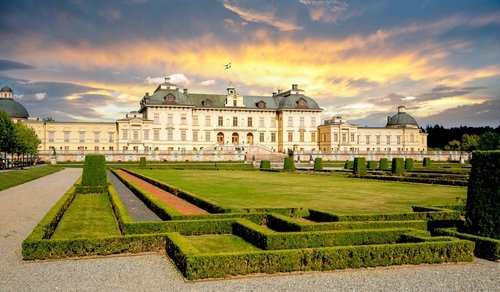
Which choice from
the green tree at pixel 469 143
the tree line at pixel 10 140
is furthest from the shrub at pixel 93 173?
the green tree at pixel 469 143

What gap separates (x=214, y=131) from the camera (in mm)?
67312

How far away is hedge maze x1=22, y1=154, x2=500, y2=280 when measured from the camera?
7312mm

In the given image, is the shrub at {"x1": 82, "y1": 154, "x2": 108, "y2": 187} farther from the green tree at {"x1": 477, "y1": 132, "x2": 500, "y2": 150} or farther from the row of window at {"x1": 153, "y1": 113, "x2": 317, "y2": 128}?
the green tree at {"x1": 477, "y1": 132, "x2": 500, "y2": 150}

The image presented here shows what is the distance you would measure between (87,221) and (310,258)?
670cm

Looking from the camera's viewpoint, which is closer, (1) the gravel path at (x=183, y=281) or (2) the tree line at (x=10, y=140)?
(1) the gravel path at (x=183, y=281)

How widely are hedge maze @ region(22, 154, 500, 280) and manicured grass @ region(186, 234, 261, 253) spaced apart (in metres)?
0.02

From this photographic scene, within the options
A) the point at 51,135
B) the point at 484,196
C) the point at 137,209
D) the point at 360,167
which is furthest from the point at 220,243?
the point at 51,135

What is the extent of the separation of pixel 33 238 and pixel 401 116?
258ft

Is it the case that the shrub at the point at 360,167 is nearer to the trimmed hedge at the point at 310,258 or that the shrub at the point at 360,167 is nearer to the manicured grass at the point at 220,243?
the manicured grass at the point at 220,243

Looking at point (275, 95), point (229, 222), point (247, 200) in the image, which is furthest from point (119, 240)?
point (275, 95)

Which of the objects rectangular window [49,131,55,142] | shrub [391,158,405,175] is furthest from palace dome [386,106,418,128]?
rectangular window [49,131,55,142]

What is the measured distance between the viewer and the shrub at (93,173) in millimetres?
19422

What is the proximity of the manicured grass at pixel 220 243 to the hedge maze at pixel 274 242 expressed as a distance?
0.02m

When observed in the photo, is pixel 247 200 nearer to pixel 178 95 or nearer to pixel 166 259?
pixel 166 259
